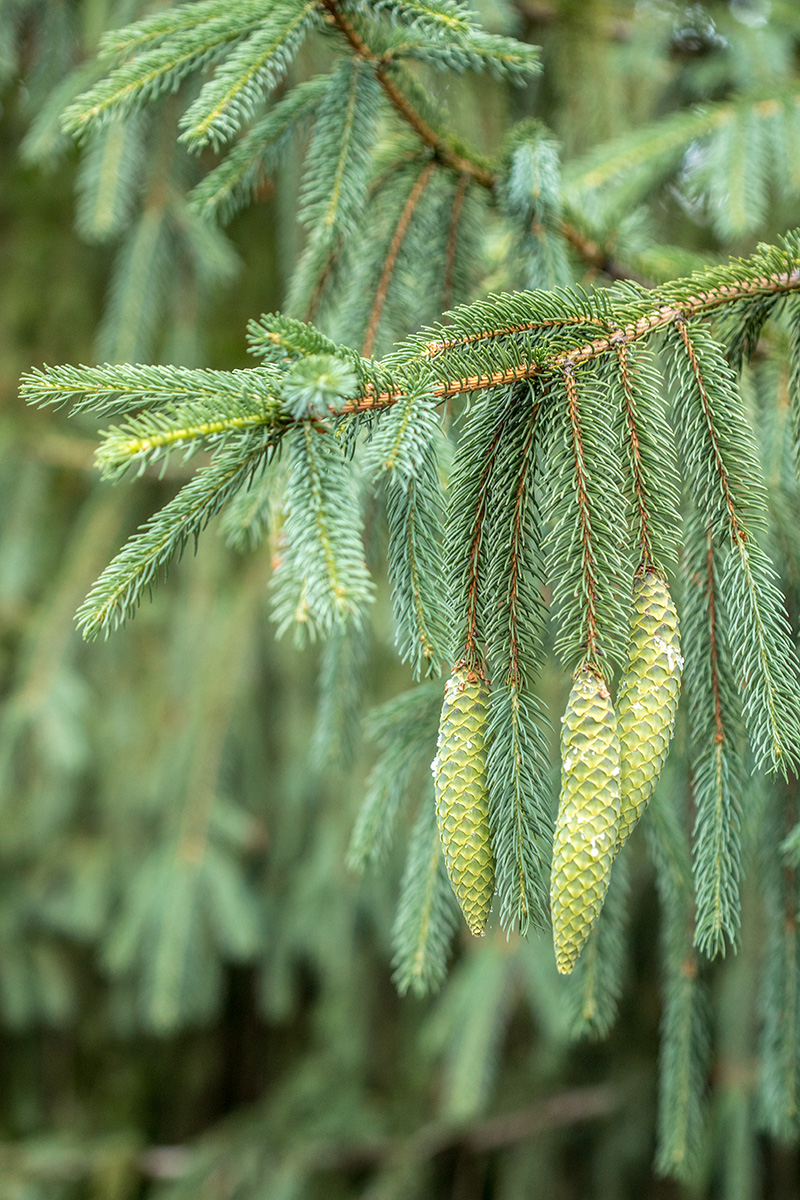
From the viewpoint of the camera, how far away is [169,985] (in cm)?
195

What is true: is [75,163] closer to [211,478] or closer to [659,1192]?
[211,478]

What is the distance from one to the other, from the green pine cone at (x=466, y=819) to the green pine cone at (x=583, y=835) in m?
0.06

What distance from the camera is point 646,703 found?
551 mm

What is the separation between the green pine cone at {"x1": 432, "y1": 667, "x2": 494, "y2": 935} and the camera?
56 cm

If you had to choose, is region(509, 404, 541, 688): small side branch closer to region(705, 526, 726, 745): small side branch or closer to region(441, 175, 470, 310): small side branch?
region(705, 526, 726, 745): small side branch

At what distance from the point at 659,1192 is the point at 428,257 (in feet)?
8.21

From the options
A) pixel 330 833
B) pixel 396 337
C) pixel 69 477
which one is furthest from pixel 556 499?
pixel 69 477

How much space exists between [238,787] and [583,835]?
75.7 inches

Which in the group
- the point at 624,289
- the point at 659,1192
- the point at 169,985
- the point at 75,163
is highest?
the point at 75,163

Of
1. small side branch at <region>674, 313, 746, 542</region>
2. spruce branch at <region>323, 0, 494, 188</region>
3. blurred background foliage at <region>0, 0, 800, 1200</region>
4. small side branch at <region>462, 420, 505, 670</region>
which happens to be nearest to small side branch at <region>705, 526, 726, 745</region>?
small side branch at <region>674, 313, 746, 542</region>

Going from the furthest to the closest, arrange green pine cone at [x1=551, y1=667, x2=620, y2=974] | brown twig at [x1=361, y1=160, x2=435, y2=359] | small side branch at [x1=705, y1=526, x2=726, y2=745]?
brown twig at [x1=361, y1=160, x2=435, y2=359], small side branch at [x1=705, y1=526, x2=726, y2=745], green pine cone at [x1=551, y1=667, x2=620, y2=974]

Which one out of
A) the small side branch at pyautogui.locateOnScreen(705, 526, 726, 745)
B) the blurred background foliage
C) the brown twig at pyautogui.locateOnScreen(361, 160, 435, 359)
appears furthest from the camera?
the blurred background foliage

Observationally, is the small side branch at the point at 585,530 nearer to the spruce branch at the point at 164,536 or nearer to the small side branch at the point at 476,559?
the small side branch at the point at 476,559

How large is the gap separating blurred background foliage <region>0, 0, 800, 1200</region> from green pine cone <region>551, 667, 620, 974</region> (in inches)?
44.2
